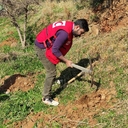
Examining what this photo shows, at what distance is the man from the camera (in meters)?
4.18

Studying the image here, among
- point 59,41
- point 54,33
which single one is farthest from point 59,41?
point 54,33

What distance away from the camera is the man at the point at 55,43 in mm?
4176

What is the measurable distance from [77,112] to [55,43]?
121cm

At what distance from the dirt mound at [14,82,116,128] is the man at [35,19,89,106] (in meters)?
0.30

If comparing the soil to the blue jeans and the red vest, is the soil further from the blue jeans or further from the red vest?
the red vest

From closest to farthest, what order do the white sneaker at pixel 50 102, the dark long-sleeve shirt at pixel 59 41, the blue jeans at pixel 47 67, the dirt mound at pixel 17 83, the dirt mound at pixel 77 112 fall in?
the dark long-sleeve shirt at pixel 59 41 → the dirt mound at pixel 77 112 → the blue jeans at pixel 47 67 → the white sneaker at pixel 50 102 → the dirt mound at pixel 17 83

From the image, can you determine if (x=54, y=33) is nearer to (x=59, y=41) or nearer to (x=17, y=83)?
(x=59, y=41)

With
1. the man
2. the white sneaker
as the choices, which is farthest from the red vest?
the white sneaker

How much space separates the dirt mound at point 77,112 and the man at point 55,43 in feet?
0.98

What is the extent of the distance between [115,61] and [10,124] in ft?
7.97

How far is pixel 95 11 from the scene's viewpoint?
27.2ft

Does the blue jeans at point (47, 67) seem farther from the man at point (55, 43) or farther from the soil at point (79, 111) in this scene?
the soil at point (79, 111)

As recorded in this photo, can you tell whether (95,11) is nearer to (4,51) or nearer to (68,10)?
(68,10)

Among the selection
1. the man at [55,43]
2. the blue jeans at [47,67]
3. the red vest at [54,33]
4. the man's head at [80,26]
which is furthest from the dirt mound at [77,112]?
the man's head at [80,26]
